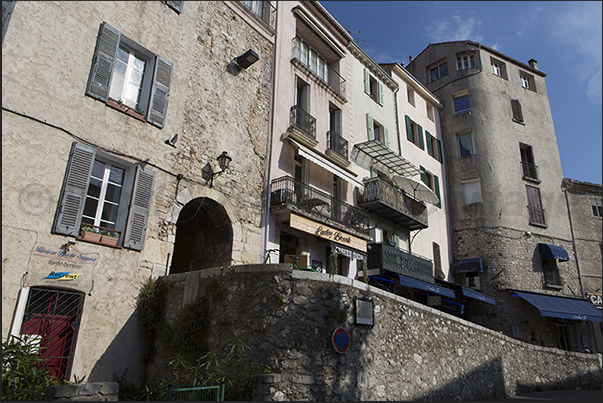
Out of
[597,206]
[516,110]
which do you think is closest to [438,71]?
[516,110]

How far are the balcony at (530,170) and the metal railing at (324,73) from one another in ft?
37.7

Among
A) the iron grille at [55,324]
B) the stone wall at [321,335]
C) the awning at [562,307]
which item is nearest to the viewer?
the stone wall at [321,335]

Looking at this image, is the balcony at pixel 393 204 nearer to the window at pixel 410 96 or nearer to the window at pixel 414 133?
the window at pixel 414 133

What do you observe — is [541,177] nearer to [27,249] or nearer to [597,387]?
[597,387]

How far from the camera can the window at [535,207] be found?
21.3 meters

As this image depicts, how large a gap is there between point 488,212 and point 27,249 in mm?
19471

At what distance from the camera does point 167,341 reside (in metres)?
8.11

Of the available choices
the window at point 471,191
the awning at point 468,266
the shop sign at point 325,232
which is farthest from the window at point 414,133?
the shop sign at point 325,232

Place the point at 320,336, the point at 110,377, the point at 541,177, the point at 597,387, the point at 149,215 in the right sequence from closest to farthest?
the point at 320,336 → the point at 110,377 → the point at 149,215 → the point at 597,387 → the point at 541,177

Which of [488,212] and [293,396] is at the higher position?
[488,212]

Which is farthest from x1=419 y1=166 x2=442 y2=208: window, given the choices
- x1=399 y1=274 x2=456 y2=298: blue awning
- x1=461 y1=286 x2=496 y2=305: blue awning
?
x1=399 y1=274 x2=456 y2=298: blue awning

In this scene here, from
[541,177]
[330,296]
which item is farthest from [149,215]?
[541,177]

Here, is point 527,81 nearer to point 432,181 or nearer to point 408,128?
point 408,128

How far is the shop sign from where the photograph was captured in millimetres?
12188
